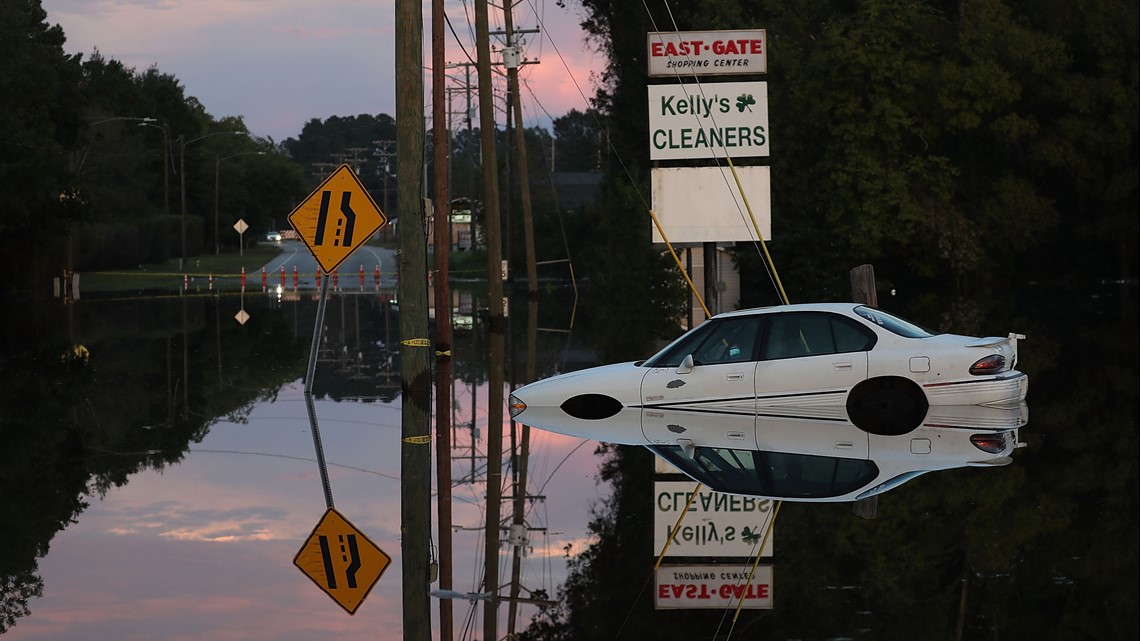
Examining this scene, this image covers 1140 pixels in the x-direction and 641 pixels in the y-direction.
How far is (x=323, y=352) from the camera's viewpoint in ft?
98.1

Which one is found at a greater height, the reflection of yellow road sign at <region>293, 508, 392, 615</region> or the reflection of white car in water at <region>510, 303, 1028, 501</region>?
the reflection of white car in water at <region>510, 303, 1028, 501</region>

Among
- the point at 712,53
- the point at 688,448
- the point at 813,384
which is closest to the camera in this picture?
the point at 688,448

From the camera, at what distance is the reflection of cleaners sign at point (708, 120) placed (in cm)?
2873

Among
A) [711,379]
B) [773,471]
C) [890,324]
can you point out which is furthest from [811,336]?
[773,471]

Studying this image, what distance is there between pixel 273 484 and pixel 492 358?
1374 centimetres

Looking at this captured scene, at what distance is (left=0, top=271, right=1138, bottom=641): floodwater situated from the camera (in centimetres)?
880

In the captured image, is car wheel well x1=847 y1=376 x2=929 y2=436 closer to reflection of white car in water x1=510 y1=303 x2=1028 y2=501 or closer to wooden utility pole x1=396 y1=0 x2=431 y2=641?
reflection of white car in water x1=510 y1=303 x2=1028 y2=501

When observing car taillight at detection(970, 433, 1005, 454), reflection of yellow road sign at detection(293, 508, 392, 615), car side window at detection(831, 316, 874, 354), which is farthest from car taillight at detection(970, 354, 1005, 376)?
reflection of yellow road sign at detection(293, 508, 392, 615)

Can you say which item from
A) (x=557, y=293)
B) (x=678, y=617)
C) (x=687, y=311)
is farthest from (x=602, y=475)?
(x=557, y=293)

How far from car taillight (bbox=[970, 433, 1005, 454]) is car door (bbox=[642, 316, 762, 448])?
2.48 metres

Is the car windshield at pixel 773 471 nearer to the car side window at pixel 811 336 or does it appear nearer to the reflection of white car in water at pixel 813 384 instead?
the reflection of white car in water at pixel 813 384

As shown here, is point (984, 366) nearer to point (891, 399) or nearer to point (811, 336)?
point (891, 399)

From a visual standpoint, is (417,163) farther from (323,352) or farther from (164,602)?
(323,352)

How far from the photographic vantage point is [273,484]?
13523mm
